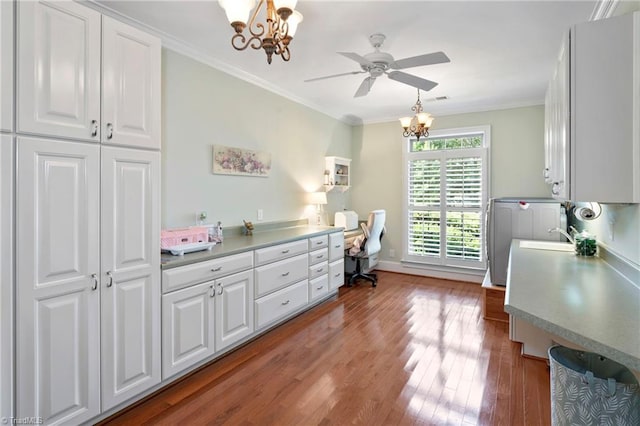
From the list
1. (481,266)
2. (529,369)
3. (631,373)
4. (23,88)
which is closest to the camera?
(631,373)

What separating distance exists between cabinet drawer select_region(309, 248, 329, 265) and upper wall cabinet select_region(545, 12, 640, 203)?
8.16 ft

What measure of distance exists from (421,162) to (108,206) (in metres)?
4.50

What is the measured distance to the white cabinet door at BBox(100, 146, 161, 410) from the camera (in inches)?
73.0

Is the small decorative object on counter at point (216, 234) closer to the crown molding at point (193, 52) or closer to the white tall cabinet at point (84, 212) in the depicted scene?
the white tall cabinet at point (84, 212)

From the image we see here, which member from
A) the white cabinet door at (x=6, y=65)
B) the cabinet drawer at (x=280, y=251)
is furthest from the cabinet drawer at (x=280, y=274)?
the white cabinet door at (x=6, y=65)

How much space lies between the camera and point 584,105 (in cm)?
157

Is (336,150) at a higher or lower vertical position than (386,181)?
higher

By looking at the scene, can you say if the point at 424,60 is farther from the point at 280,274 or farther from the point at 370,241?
Result: the point at 370,241

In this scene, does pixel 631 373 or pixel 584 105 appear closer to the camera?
pixel 631 373

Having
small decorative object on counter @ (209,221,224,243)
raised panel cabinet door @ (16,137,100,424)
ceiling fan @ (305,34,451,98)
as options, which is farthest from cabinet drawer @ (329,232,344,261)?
raised panel cabinet door @ (16,137,100,424)

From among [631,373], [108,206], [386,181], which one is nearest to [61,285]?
[108,206]

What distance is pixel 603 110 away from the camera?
5.05 ft

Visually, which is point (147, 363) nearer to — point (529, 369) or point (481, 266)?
point (529, 369)

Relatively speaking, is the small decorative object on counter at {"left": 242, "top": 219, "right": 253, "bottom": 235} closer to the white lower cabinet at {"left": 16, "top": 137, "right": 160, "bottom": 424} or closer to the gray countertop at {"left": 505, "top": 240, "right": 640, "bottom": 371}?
the white lower cabinet at {"left": 16, "top": 137, "right": 160, "bottom": 424}
